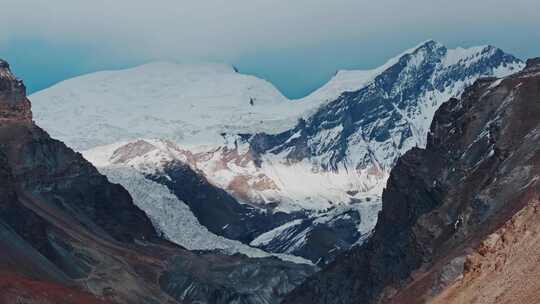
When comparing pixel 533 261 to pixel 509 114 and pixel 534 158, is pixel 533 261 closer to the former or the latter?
pixel 534 158

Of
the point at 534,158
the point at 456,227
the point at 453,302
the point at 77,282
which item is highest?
the point at 453,302

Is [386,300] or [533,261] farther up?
[533,261]

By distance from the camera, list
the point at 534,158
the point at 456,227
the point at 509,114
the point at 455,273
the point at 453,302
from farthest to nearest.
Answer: the point at 509,114 → the point at 456,227 → the point at 534,158 → the point at 455,273 → the point at 453,302

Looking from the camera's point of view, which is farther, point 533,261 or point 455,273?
point 455,273

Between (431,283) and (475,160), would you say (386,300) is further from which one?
(475,160)

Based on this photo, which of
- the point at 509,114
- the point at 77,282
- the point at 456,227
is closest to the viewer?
the point at 456,227

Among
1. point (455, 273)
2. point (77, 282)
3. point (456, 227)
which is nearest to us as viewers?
point (455, 273)

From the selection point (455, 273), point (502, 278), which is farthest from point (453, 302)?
point (455, 273)

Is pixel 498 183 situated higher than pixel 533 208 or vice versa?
pixel 533 208

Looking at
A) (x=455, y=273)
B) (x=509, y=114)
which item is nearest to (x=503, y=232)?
(x=455, y=273)
